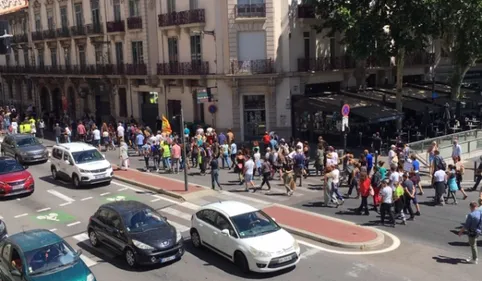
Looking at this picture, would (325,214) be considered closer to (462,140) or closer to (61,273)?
(61,273)

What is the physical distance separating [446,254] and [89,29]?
39.4 meters

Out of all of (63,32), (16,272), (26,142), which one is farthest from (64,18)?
(16,272)

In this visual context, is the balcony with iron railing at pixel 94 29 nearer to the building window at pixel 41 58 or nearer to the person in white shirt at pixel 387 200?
the building window at pixel 41 58

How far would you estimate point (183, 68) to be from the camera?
37406mm

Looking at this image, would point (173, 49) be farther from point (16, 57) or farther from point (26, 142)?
point (16, 57)

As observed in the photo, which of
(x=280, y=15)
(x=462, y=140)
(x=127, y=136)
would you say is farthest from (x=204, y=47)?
(x=462, y=140)

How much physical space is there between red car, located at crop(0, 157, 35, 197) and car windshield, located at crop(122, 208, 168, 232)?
9.83 m

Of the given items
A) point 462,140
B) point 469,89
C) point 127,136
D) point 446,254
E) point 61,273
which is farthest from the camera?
point 469,89

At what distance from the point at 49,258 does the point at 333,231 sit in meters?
8.52

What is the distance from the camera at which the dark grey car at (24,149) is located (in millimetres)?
30562

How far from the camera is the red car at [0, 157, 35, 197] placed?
23.0 meters

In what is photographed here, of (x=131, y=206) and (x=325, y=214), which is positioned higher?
(x=131, y=206)

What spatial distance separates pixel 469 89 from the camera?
43469mm

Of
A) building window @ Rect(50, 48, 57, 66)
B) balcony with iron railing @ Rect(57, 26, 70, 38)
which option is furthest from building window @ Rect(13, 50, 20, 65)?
balcony with iron railing @ Rect(57, 26, 70, 38)
